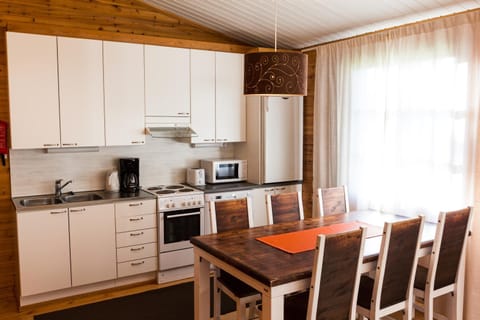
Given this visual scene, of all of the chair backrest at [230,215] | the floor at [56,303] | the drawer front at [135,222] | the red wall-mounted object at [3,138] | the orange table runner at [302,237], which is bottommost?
the floor at [56,303]

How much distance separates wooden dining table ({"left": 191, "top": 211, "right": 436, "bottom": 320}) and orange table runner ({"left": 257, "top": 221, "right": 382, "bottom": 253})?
32 millimetres

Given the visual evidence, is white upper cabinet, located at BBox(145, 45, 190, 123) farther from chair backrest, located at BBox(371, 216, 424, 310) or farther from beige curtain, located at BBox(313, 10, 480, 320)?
chair backrest, located at BBox(371, 216, 424, 310)

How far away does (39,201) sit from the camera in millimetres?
3979

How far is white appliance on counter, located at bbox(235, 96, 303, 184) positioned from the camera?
4.80 meters

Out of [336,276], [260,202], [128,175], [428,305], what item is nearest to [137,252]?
[128,175]

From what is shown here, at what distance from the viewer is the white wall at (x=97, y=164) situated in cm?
410

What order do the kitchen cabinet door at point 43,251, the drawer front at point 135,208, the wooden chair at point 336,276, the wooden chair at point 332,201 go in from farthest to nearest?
the drawer front at point 135,208, the wooden chair at point 332,201, the kitchen cabinet door at point 43,251, the wooden chair at point 336,276

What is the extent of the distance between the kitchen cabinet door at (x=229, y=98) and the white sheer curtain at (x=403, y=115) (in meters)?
0.88

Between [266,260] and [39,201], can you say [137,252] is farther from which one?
[266,260]

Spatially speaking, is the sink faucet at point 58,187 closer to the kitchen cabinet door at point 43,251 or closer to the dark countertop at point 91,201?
the dark countertop at point 91,201

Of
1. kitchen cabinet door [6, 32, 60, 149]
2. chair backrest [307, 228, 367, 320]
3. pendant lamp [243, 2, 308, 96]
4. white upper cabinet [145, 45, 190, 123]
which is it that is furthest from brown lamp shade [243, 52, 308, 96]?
kitchen cabinet door [6, 32, 60, 149]

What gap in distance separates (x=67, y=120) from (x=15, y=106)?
1.44 ft

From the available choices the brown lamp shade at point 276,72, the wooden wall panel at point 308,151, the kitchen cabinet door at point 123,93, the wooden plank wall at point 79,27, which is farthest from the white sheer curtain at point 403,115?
the kitchen cabinet door at point 123,93

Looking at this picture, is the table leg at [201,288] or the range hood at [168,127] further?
the range hood at [168,127]
